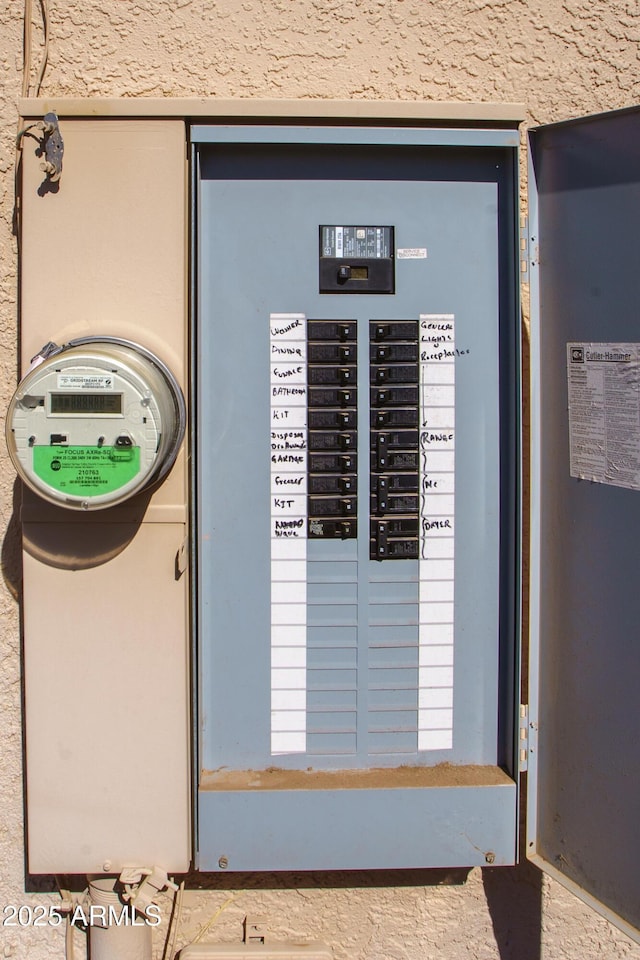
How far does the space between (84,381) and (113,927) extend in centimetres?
131

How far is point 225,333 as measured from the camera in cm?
162

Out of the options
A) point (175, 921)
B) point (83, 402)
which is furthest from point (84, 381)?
point (175, 921)

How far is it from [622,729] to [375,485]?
29.9 inches

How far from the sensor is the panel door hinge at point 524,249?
1610mm

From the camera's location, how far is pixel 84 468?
144 centimetres

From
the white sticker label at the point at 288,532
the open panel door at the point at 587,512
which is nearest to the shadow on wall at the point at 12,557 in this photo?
the white sticker label at the point at 288,532

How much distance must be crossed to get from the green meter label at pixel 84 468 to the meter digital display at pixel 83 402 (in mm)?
76

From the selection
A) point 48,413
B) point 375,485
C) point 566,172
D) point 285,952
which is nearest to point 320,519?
point 375,485

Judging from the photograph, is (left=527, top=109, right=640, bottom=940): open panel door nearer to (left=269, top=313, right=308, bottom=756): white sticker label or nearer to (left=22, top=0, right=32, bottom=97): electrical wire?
(left=269, top=313, right=308, bottom=756): white sticker label

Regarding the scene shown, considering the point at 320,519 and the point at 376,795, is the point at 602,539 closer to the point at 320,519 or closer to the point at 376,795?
the point at 320,519

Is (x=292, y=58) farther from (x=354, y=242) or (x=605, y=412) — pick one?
(x=605, y=412)

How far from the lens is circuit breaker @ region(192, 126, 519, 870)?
1.61 meters

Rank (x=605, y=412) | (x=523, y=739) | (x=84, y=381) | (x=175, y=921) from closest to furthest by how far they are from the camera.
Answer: (x=84, y=381), (x=605, y=412), (x=523, y=739), (x=175, y=921)

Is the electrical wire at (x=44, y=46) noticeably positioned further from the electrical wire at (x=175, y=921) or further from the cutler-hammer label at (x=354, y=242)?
the electrical wire at (x=175, y=921)
